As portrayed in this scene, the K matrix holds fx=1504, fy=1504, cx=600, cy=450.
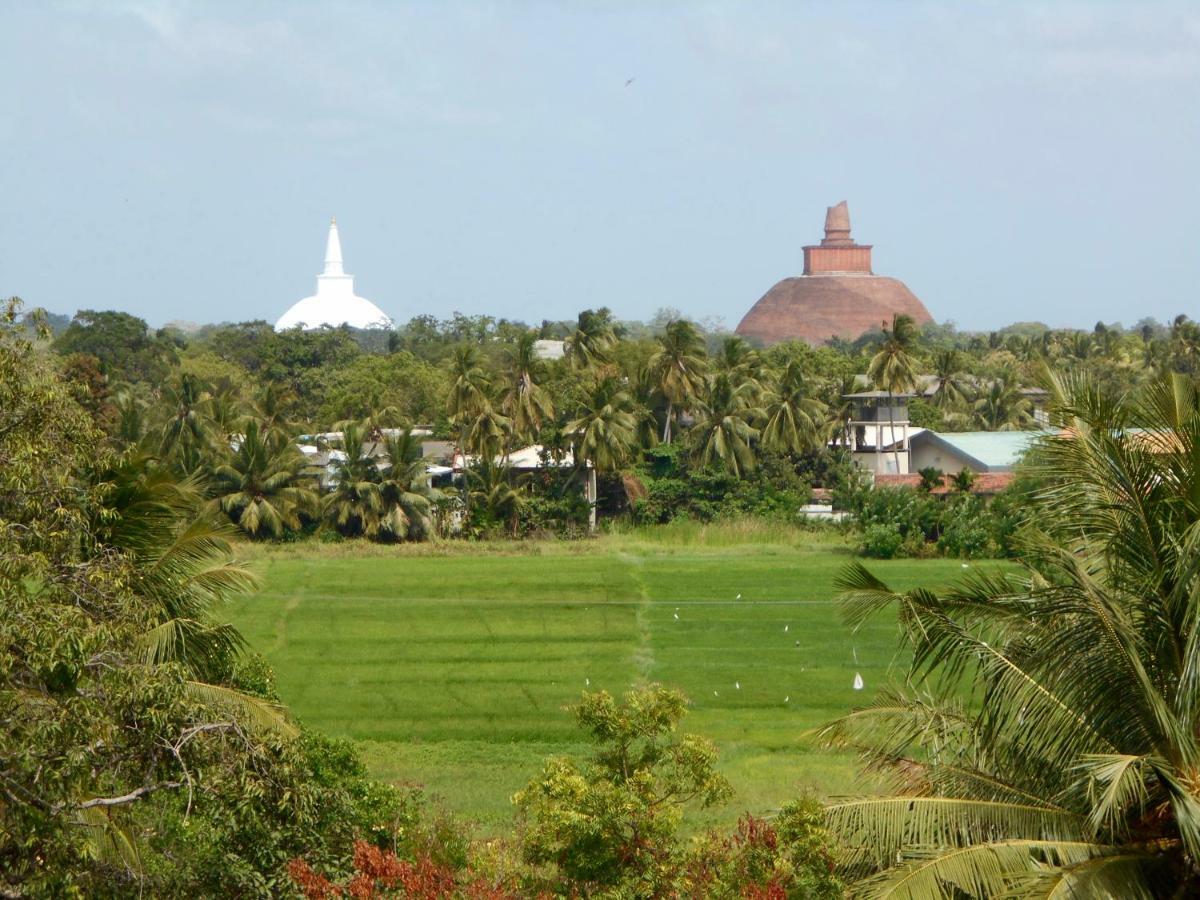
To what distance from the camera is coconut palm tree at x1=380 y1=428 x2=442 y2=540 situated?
1873 inches

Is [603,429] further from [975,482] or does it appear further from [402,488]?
[975,482]

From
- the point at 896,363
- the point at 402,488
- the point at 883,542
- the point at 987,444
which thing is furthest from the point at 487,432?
the point at 987,444

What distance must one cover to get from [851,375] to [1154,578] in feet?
186

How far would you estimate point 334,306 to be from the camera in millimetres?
139375

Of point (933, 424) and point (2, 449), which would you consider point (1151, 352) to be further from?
point (2, 449)

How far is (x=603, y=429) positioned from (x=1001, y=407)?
26.2 meters

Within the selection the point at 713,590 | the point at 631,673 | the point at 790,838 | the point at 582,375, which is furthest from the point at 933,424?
the point at 790,838

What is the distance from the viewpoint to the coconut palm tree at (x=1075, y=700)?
8.11 m

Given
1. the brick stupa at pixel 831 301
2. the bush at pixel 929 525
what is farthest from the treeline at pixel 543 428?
the brick stupa at pixel 831 301

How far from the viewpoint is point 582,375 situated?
184ft

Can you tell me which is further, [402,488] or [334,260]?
[334,260]

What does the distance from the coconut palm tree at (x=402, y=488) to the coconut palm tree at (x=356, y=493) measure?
0.25 m

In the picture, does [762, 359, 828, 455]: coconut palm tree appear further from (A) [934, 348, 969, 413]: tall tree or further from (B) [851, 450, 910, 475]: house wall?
(A) [934, 348, 969, 413]: tall tree

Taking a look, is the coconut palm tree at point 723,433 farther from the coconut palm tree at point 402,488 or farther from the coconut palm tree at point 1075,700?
the coconut palm tree at point 1075,700
